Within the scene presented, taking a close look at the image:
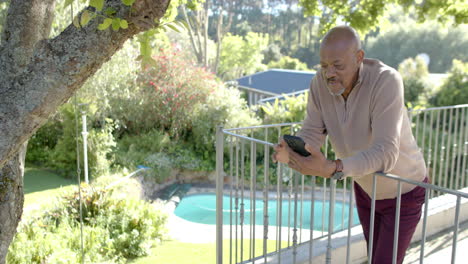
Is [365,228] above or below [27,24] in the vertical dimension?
below

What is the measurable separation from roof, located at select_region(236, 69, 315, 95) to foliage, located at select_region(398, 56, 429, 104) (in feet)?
23.7

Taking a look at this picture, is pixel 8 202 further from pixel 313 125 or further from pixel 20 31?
pixel 313 125

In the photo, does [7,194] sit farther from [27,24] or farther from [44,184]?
[44,184]

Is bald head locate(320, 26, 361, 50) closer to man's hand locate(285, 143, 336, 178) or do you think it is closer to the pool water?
man's hand locate(285, 143, 336, 178)

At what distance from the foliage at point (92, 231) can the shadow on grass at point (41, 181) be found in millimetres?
2540

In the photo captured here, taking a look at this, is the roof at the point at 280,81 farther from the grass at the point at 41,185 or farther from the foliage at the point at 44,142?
the grass at the point at 41,185

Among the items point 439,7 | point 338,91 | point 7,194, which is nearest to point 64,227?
point 7,194

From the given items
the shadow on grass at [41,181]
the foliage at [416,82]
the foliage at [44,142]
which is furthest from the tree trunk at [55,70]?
the foliage at [416,82]

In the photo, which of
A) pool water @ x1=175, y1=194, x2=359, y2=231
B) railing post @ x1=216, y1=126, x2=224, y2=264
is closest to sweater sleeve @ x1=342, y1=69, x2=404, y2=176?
railing post @ x1=216, y1=126, x2=224, y2=264

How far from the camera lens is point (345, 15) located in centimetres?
629

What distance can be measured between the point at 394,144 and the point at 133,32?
1263mm

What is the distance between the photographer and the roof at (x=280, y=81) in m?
22.4

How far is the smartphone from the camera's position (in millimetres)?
1694

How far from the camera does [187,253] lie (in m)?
5.97
